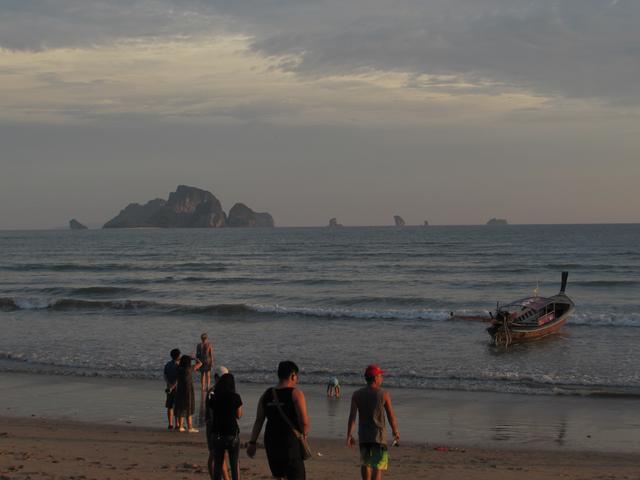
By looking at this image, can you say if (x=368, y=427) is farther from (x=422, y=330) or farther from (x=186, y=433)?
(x=422, y=330)

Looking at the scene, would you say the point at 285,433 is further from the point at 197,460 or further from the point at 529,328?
the point at 529,328

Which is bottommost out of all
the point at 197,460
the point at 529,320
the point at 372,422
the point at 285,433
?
the point at 197,460

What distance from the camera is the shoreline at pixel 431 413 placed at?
11.9 m

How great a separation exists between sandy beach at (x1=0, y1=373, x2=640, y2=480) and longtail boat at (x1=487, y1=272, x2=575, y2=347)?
313 inches

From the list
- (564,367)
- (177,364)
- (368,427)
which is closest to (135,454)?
(177,364)

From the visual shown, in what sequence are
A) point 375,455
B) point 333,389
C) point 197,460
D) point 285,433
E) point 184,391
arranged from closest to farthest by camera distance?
point 285,433
point 375,455
point 197,460
point 184,391
point 333,389

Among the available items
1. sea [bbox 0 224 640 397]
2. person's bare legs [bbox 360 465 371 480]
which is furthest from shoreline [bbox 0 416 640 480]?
sea [bbox 0 224 640 397]

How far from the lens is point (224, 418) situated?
722cm

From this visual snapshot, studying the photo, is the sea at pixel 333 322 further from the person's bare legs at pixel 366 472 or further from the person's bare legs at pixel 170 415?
the person's bare legs at pixel 366 472

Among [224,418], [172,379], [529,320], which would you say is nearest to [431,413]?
Answer: [172,379]

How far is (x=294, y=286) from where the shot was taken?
44438mm

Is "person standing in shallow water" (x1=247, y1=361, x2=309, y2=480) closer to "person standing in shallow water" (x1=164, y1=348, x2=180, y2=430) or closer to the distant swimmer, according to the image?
"person standing in shallow water" (x1=164, y1=348, x2=180, y2=430)

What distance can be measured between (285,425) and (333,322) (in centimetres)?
2231


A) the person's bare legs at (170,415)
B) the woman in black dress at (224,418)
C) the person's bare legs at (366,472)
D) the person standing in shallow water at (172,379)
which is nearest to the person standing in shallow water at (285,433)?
the woman in black dress at (224,418)
